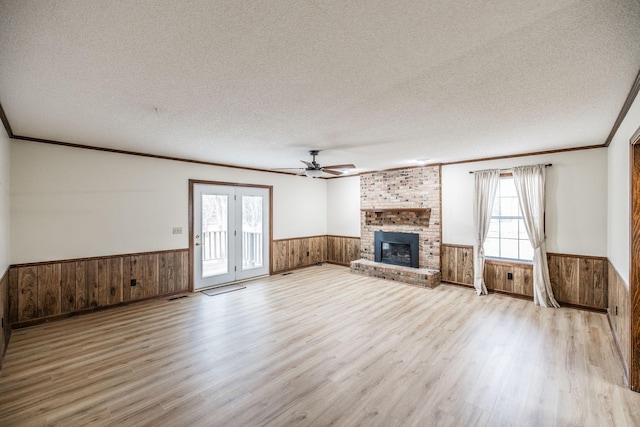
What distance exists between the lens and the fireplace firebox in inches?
252

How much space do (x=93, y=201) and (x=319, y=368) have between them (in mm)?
4217

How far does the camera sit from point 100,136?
12.5 feet

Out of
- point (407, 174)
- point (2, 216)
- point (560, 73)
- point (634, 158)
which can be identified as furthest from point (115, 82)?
point (407, 174)

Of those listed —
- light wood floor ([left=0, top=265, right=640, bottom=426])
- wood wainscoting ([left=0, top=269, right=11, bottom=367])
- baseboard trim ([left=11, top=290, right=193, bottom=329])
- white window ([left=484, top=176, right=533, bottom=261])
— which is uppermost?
white window ([left=484, top=176, right=533, bottom=261])

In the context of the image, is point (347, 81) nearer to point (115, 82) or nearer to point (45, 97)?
point (115, 82)

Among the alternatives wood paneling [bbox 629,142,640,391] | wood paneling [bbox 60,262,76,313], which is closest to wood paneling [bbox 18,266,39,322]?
wood paneling [bbox 60,262,76,313]

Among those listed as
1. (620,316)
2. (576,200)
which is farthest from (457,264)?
(620,316)

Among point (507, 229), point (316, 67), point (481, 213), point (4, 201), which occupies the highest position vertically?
point (316, 67)

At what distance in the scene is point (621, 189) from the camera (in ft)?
10.3

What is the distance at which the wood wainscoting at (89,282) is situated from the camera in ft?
12.6

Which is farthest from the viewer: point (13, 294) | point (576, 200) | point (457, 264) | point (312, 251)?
point (312, 251)

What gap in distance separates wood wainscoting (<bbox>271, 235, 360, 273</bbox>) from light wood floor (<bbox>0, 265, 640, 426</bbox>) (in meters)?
2.49

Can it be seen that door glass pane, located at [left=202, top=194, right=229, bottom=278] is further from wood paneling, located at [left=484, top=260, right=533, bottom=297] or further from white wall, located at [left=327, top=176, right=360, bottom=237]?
wood paneling, located at [left=484, top=260, right=533, bottom=297]

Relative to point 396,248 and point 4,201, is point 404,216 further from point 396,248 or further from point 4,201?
point 4,201
